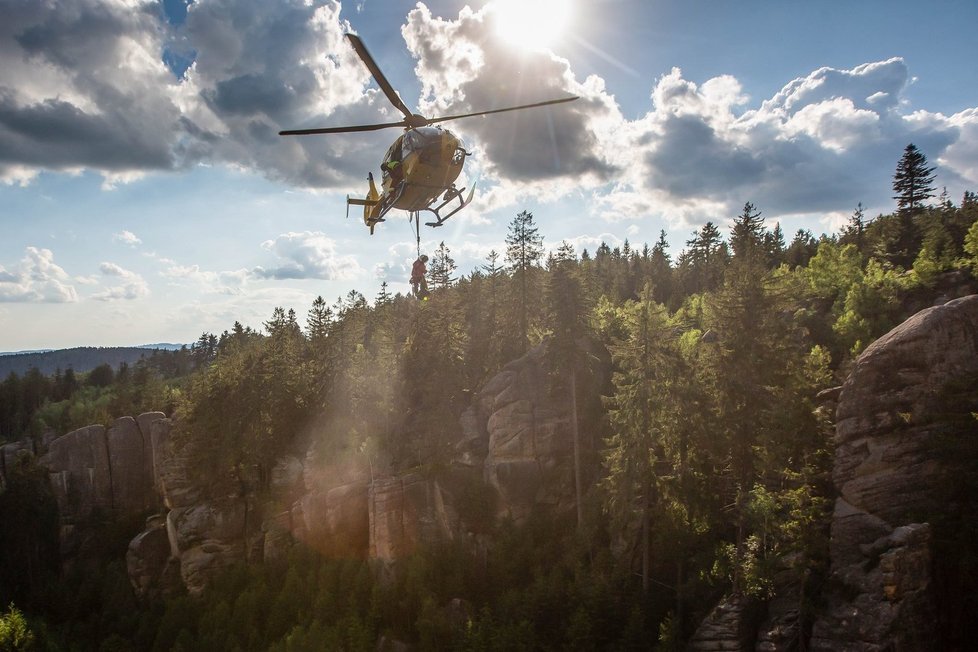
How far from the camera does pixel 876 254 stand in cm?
5303

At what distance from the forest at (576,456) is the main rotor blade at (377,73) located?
13.7 m

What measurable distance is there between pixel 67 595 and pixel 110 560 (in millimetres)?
4243

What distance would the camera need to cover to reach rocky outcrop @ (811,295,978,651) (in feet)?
52.2

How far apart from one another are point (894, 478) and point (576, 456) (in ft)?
50.3

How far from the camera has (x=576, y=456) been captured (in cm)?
3088

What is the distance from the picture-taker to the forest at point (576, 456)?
2245cm

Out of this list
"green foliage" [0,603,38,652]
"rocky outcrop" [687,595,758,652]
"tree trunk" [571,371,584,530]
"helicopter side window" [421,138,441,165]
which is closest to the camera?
"helicopter side window" [421,138,441,165]

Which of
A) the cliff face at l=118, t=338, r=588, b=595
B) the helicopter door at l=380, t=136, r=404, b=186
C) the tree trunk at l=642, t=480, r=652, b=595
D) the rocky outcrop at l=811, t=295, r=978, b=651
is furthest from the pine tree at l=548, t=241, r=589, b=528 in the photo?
the helicopter door at l=380, t=136, r=404, b=186

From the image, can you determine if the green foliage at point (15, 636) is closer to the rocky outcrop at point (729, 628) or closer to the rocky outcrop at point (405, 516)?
the rocky outcrop at point (405, 516)

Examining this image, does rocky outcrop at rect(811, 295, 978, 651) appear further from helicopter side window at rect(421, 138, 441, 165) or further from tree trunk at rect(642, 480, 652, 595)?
helicopter side window at rect(421, 138, 441, 165)

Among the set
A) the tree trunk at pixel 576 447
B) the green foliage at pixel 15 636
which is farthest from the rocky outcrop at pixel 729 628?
the green foliage at pixel 15 636

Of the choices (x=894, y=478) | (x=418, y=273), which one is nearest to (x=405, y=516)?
(x=418, y=273)

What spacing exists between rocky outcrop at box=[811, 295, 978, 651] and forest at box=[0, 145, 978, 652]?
98cm

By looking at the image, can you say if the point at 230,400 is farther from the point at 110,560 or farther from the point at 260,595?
the point at 110,560
